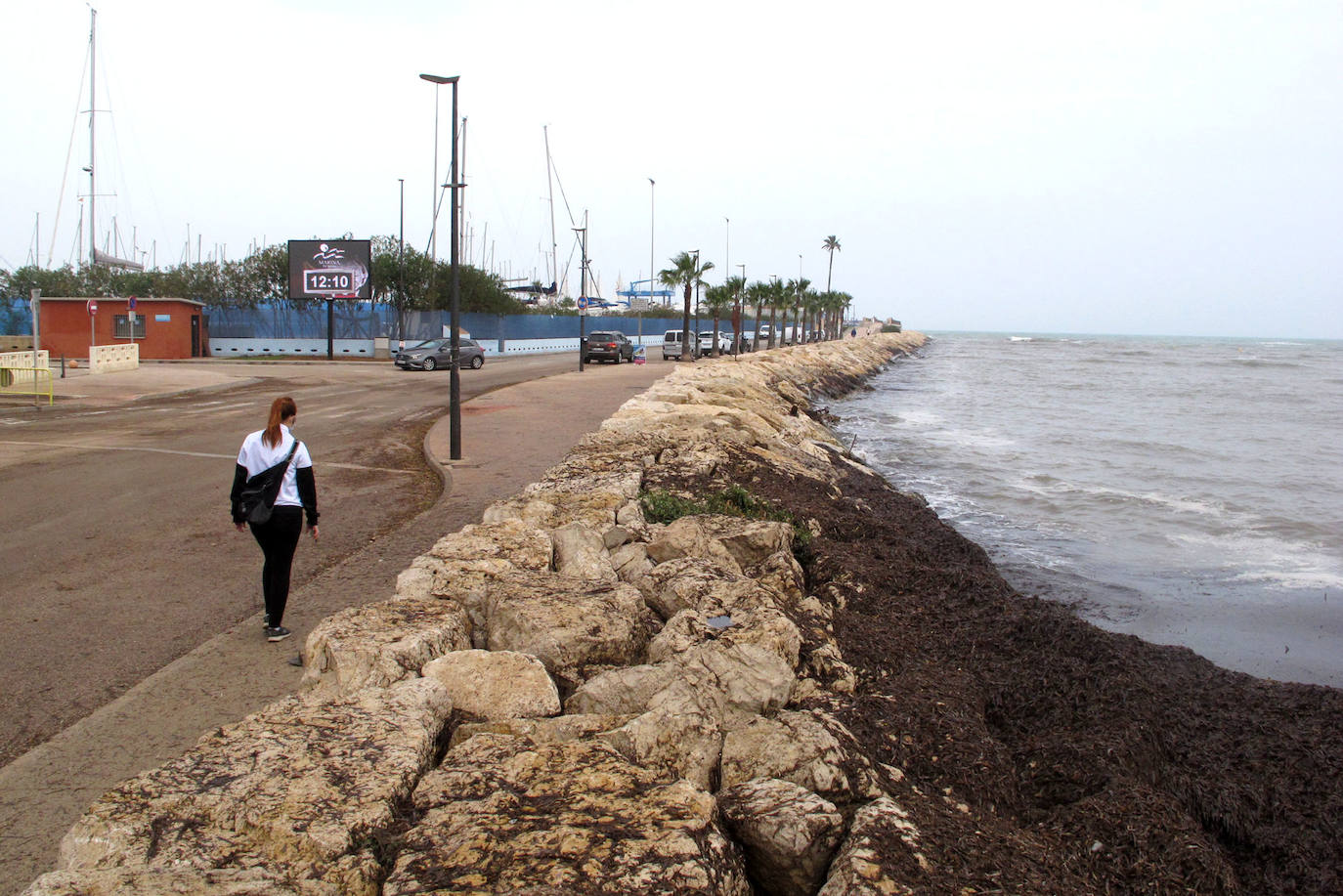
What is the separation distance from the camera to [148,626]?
689 centimetres

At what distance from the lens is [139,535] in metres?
9.66

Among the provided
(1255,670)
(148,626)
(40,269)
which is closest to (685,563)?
(148,626)

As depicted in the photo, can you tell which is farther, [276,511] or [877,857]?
[276,511]

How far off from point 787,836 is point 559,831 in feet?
2.88

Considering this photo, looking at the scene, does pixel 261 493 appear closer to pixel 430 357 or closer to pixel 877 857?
pixel 877 857

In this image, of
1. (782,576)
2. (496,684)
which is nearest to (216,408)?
(782,576)

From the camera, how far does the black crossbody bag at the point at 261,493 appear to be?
6.38 metres

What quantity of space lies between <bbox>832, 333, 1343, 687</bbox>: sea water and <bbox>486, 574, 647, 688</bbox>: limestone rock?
617 cm

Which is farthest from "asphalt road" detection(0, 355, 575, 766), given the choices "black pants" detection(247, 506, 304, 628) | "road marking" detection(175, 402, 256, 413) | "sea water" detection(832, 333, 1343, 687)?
"sea water" detection(832, 333, 1343, 687)

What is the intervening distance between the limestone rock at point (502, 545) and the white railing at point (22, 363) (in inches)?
856

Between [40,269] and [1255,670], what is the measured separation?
65271 mm

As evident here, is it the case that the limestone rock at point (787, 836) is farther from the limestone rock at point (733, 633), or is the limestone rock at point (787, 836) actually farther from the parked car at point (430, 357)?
the parked car at point (430, 357)

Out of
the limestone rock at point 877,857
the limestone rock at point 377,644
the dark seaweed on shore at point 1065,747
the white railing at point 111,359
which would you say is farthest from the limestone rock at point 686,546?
the white railing at point 111,359

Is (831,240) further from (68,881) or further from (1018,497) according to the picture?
(68,881)
